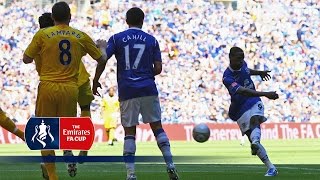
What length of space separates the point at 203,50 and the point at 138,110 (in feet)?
104

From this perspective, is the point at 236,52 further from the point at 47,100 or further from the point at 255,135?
the point at 47,100

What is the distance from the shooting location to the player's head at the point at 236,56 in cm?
1494

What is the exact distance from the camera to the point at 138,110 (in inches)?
508

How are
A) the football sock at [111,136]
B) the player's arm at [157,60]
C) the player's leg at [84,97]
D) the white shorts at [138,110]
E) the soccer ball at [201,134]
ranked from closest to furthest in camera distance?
the white shorts at [138,110]
the player's arm at [157,60]
the player's leg at [84,97]
the soccer ball at [201,134]
the football sock at [111,136]

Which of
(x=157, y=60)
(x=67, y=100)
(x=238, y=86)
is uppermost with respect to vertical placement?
(x=157, y=60)

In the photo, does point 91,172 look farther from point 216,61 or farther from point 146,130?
point 216,61

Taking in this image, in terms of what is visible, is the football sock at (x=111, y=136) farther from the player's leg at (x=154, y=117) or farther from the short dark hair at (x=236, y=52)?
the player's leg at (x=154, y=117)

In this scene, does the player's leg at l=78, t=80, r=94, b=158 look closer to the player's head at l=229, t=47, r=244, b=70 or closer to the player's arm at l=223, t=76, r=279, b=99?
the player's arm at l=223, t=76, r=279, b=99

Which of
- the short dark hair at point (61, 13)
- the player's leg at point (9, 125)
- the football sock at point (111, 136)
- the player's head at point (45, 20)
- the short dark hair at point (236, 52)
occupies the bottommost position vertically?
the football sock at point (111, 136)

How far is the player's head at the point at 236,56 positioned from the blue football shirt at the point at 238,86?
146mm

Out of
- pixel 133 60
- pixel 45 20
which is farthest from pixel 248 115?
pixel 45 20

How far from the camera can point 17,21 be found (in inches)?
1730

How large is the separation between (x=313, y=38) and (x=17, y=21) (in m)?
14.7

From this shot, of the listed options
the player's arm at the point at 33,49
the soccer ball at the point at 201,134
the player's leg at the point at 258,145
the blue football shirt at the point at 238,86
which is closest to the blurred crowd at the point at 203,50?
the soccer ball at the point at 201,134
